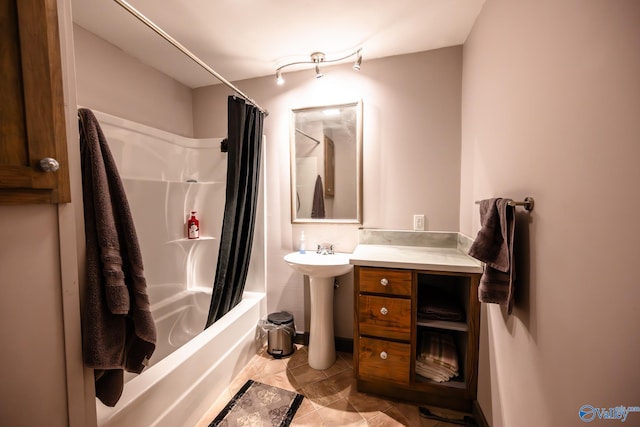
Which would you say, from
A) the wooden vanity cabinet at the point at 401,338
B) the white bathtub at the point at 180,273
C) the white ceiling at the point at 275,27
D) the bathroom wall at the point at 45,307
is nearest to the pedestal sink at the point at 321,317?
the wooden vanity cabinet at the point at 401,338

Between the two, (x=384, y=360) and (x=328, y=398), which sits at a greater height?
(x=384, y=360)

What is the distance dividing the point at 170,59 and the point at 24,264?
1830 millimetres

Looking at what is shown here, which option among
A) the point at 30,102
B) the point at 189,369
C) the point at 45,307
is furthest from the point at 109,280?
the point at 189,369

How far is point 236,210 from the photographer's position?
1.73 meters

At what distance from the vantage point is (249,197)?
1835mm

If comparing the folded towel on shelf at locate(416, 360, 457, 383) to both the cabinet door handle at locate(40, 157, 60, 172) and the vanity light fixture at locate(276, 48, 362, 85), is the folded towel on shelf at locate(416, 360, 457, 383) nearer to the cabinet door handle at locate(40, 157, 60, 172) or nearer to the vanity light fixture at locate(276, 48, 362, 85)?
the cabinet door handle at locate(40, 157, 60, 172)

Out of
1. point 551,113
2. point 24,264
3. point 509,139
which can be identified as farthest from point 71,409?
point 509,139

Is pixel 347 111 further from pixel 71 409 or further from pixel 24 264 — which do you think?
pixel 71 409

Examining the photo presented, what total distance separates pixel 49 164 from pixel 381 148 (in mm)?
1766

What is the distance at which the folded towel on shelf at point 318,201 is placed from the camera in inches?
79.7

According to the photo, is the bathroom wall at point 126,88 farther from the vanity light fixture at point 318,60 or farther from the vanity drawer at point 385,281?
the vanity drawer at point 385,281

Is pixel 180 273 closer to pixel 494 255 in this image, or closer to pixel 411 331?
pixel 411 331

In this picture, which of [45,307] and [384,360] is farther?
[384,360]

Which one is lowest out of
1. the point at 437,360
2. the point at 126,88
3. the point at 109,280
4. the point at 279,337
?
the point at 279,337
